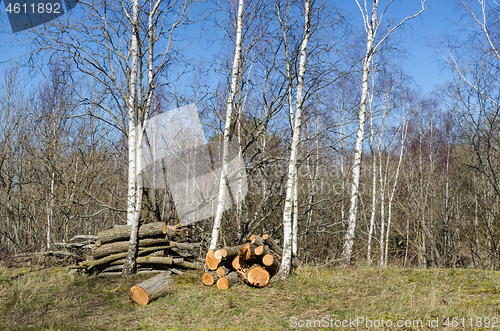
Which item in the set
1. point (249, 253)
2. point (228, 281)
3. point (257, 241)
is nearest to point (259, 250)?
point (249, 253)

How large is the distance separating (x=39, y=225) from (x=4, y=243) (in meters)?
3.28

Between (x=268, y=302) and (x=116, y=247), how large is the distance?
467 cm

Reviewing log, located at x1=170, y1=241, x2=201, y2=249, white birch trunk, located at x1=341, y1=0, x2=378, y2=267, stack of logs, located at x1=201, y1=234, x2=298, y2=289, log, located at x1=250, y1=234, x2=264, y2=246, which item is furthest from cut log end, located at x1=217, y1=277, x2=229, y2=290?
white birch trunk, located at x1=341, y1=0, x2=378, y2=267

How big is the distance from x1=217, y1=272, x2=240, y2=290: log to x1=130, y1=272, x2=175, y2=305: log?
3.09ft

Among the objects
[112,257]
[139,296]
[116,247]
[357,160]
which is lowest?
[139,296]

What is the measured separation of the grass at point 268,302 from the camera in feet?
15.6

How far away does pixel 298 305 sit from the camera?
553cm

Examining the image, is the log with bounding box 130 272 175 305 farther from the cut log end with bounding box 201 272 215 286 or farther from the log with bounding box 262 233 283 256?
the log with bounding box 262 233 283 256

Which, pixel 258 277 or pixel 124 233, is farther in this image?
pixel 124 233

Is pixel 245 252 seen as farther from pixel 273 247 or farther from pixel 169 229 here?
pixel 169 229

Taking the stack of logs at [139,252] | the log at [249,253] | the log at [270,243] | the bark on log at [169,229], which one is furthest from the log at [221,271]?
the bark on log at [169,229]

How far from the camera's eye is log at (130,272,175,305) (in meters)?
6.00

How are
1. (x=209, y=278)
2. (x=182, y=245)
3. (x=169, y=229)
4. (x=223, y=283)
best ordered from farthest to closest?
(x=182, y=245) < (x=169, y=229) < (x=209, y=278) < (x=223, y=283)

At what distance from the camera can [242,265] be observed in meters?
7.25
